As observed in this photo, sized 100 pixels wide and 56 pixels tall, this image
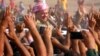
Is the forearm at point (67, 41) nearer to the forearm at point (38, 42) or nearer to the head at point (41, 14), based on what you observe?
the forearm at point (38, 42)

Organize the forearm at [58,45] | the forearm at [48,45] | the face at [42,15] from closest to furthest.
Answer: the forearm at [48,45] → the forearm at [58,45] → the face at [42,15]

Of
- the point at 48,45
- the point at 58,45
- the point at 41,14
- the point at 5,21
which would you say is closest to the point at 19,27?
the point at 58,45

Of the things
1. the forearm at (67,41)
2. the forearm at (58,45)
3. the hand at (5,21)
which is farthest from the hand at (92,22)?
the hand at (5,21)

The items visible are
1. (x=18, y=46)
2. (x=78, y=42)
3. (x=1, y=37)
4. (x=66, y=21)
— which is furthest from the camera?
(x=66, y=21)

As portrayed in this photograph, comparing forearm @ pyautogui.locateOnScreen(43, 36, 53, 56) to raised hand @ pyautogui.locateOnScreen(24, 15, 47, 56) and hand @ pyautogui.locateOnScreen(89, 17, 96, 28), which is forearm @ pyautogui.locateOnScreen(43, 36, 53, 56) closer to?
raised hand @ pyautogui.locateOnScreen(24, 15, 47, 56)

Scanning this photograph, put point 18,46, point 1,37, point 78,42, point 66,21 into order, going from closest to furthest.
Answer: point 1,37 → point 18,46 → point 78,42 → point 66,21

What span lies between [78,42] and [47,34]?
510 millimetres

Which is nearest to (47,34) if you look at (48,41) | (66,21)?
(48,41)

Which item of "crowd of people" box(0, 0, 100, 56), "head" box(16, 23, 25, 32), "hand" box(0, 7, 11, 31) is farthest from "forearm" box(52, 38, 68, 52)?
"hand" box(0, 7, 11, 31)

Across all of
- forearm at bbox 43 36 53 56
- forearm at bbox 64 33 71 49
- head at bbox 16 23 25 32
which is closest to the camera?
forearm at bbox 43 36 53 56

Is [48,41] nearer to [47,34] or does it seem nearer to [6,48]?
[47,34]

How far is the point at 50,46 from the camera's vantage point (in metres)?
4.43

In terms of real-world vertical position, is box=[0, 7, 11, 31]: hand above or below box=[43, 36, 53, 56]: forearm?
above

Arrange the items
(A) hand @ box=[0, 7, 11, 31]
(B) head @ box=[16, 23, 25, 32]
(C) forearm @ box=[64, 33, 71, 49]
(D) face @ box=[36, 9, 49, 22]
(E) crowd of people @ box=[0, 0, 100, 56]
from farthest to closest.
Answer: (D) face @ box=[36, 9, 49, 22] → (B) head @ box=[16, 23, 25, 32] → (C) forearm @ box=[64, 33, 71, 49] → (E) crowd of people @ box=[0, 0, 100, 56] → (A) hand @ box=[0, 7, 11, 31]
